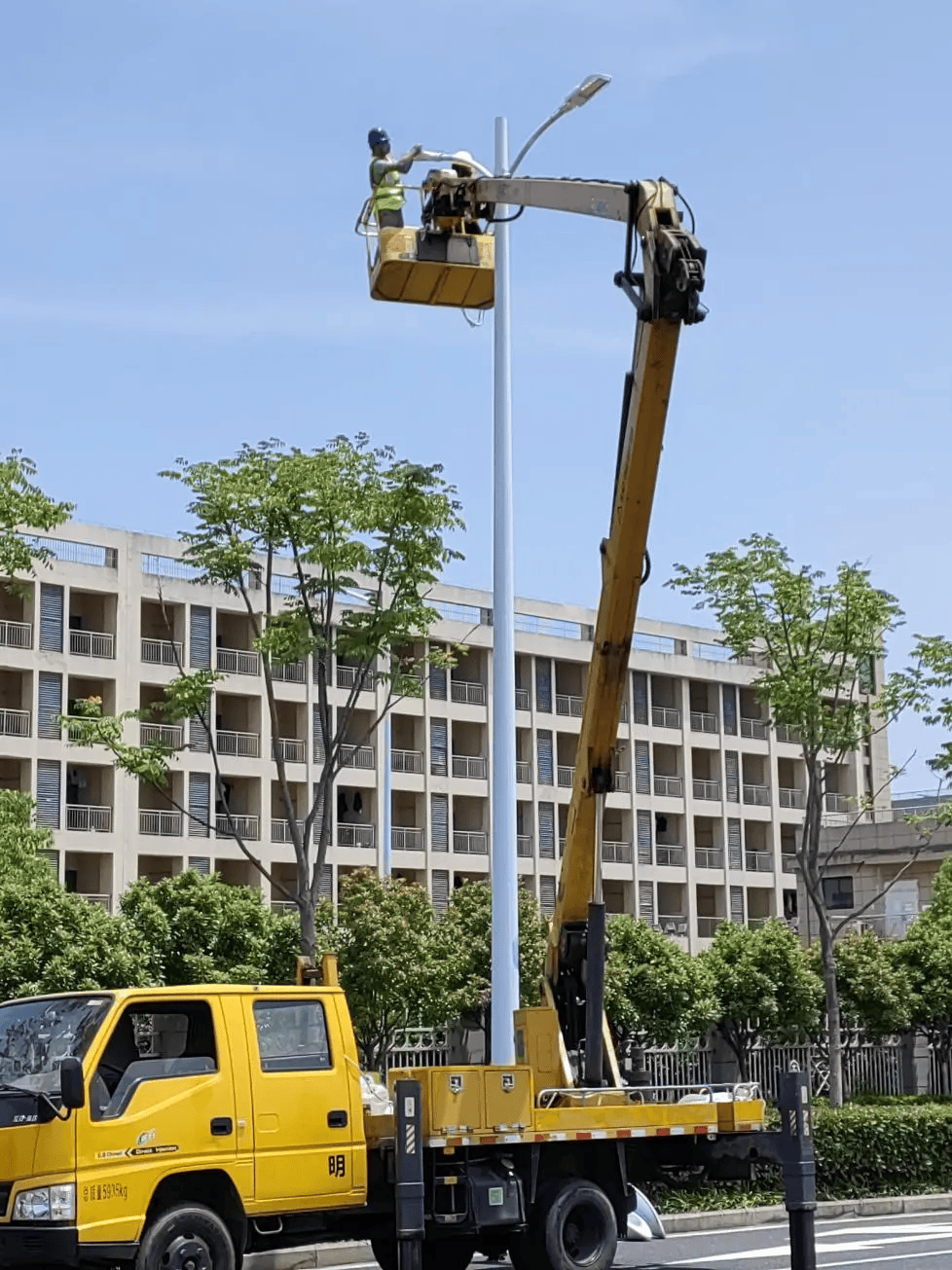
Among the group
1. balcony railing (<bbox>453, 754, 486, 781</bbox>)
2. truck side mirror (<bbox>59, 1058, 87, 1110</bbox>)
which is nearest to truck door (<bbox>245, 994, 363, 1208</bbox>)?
truck side mirror (<bbox>59, 1058, 87, 1110</bbox>)

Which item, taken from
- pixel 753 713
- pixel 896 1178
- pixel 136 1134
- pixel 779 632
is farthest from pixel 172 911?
pixel 753 713

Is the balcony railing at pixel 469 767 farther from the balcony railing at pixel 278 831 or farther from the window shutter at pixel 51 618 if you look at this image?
the window shutter at pixel 51 618

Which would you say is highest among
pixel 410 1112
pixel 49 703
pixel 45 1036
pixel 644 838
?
pixel 49 703

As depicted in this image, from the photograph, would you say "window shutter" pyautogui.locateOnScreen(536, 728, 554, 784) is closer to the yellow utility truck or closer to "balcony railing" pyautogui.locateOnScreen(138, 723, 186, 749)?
"balcony railing" pyautogui.locateOnScreen(138, 723, 186, 749)

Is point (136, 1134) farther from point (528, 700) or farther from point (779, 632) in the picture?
point (528, 700)

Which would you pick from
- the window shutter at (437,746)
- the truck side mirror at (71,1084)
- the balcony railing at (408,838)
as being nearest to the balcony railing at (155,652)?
the balcony railing at (408,838)

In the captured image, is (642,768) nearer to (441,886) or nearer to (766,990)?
(441,886)

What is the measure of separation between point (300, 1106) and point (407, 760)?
57039 mm

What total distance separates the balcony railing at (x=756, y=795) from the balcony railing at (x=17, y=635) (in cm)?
3537

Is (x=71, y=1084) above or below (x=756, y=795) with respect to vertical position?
below

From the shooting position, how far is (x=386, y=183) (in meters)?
17.5

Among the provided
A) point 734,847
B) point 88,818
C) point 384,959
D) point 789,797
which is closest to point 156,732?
point 88,818

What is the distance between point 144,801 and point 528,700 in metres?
17.1

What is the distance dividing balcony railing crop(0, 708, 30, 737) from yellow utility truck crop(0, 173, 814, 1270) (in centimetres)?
4422
